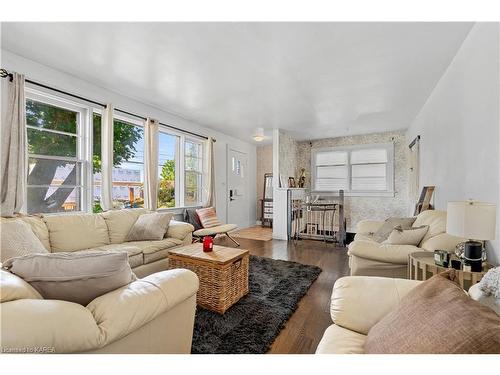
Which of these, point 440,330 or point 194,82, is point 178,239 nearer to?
point 194,82

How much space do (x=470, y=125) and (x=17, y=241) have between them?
3987mm

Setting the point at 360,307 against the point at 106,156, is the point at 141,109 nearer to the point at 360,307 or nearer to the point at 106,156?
the point at 106,156

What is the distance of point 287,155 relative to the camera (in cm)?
598

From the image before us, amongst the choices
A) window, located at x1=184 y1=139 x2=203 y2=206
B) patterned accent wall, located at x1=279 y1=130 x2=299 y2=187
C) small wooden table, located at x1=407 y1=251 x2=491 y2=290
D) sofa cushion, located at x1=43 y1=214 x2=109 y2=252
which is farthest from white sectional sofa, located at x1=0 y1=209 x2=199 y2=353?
patterned accent wall, located at x1=279 y1=130 x2=299 y2=187

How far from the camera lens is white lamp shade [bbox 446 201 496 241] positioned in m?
1.45

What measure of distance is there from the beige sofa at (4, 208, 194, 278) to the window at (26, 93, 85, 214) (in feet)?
1.30

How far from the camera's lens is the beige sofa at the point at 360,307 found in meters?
1.09

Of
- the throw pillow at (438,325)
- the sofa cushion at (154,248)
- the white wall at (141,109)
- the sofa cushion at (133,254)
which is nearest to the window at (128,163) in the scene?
the white wall at (141,109)

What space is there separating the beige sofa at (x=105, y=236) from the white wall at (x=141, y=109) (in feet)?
5.13

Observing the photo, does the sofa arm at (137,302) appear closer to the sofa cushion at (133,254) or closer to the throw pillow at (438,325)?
the throw pillow at (438,325)
